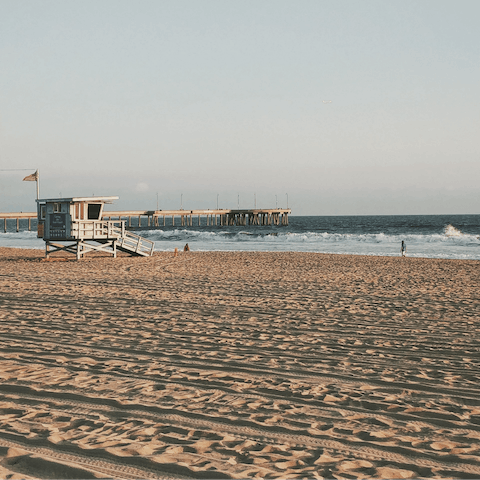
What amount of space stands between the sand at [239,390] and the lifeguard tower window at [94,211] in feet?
44.9

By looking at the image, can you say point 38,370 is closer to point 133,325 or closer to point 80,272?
point 133,325

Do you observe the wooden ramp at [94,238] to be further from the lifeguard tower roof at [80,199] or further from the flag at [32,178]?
the flag at [32,178]

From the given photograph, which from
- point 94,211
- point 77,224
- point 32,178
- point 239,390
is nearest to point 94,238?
point 77,224

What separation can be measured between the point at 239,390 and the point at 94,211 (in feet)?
64.9

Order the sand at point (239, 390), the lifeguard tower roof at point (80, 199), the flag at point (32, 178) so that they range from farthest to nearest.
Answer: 1. the flag at point (32, 178)
2. the lifeguard tower roof at point (80, 199)
3. the sand at point (239, 390)

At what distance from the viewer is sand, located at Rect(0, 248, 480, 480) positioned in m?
3.11

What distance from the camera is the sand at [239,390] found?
3.11 m

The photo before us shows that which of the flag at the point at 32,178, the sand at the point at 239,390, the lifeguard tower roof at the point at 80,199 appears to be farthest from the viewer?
the flag at the point at 32,178

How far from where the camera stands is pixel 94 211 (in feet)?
75.3

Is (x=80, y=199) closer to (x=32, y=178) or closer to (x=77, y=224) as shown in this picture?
(x=77, y=224)

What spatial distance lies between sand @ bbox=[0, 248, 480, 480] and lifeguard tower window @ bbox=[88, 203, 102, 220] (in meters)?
13.7

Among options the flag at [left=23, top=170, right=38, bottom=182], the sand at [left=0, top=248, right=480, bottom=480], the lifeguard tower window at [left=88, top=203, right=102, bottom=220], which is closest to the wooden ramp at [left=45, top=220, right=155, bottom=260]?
the lifeguard tower window at [left=88, top=203, right=102, bottom=220]

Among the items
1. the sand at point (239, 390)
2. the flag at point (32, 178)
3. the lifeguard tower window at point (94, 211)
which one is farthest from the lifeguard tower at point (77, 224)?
the sand at point (239, 390)

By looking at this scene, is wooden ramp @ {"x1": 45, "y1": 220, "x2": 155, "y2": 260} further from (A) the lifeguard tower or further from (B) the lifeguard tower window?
(B) the lifeguard tower window
